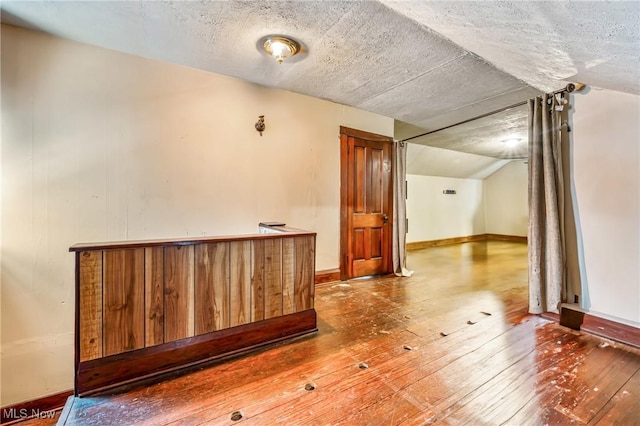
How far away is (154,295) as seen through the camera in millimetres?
1727

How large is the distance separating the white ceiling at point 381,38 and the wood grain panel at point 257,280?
1698 millimetres

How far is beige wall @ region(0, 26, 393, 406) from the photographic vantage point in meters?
2.06

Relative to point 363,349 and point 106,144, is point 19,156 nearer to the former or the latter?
point 106,144

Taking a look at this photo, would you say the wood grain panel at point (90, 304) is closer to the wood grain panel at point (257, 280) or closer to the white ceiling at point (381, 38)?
the wood grain panel at point (257, 280)

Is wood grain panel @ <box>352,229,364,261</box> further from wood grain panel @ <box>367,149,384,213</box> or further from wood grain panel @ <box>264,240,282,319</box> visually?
wood grain panel @ <box>264,240,282,319</box>

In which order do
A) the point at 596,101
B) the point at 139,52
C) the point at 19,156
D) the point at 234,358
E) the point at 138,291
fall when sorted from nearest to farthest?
1. the point at 138,291
2. the point at 234,358
3. the point at 19,156
4. the point at 596,101
5. the point at 139,52

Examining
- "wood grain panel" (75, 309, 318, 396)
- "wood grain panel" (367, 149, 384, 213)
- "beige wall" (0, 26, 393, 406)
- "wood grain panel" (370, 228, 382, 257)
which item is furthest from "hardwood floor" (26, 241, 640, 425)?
"wood grain panel" (367, 149, 384, 213)

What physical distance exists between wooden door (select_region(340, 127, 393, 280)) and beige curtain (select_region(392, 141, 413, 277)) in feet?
0.29

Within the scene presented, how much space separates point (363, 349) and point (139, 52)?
10.5ft

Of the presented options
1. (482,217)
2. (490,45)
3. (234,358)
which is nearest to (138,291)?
(234,358)

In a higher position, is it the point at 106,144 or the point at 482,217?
the point at 106,144

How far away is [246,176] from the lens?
3102 mm

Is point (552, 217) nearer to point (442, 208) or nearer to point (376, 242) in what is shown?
point (376, 242)

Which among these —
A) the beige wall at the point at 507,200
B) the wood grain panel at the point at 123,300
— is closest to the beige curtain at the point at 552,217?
the wood grain panel at the point at 123,300
